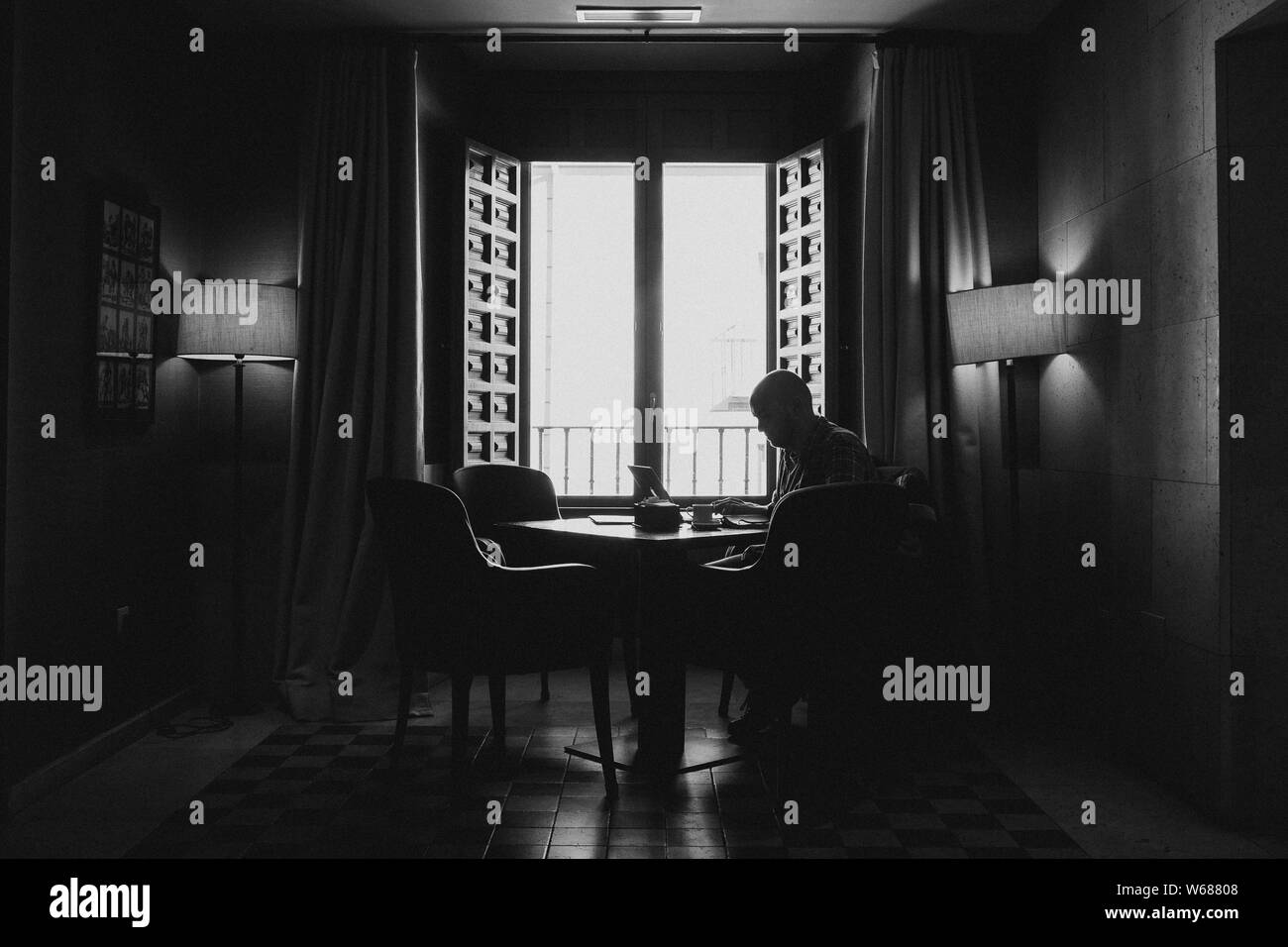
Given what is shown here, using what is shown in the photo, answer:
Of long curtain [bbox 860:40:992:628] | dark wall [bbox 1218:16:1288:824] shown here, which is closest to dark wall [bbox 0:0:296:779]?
long curtain [bbox 860:40:992:628]

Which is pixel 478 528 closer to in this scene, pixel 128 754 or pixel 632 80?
pixel 128 754

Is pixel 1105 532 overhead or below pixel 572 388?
below

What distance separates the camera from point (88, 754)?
2.98 metres

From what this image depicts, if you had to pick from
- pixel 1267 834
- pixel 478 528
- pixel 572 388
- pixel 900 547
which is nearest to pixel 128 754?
pixel 478 528

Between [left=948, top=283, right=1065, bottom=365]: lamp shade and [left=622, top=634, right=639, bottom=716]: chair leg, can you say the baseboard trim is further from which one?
[left=948, top=283, right=1065, bottom=365]: lamp shade

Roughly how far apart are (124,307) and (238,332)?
385mm

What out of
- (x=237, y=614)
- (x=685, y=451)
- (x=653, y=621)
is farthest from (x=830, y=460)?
(x=685, y=451)

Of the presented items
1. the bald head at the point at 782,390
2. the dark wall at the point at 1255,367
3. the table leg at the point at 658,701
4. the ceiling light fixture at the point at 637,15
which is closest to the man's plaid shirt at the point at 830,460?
the bald head at the point at 782,390

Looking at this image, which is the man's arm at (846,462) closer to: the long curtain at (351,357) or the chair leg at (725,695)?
the chair leg at (725,695)

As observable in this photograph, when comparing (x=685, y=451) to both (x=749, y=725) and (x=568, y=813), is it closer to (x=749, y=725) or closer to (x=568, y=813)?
(x=749, y=725)

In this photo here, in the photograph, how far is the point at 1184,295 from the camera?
2734 millimetres

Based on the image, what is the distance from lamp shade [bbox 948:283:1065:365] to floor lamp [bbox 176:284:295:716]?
2.60m

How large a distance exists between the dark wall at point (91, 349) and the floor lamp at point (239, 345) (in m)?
0.23

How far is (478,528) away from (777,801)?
61.0 inches
